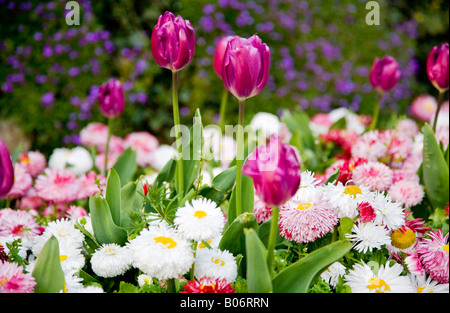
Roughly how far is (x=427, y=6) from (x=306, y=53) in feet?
5.66

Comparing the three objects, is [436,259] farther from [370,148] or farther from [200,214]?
[370,148]

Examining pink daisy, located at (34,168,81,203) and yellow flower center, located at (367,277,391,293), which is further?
pink daisy, located at (34,168,81,203)

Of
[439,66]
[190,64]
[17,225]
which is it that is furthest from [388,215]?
[190,64]

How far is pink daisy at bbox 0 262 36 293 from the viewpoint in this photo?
0.89 meters

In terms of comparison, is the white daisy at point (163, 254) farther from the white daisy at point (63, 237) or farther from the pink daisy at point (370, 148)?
the pink daisy at point (370, 148)

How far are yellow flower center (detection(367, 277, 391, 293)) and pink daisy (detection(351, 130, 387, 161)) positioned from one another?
0.69 meters

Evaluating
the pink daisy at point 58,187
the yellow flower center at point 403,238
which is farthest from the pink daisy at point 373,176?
the pink daisy at point 58,187

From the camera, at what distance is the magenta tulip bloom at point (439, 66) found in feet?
4.67

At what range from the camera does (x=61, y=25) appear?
10.4 ft

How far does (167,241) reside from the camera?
3.01 feet

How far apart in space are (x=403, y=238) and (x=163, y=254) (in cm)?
58

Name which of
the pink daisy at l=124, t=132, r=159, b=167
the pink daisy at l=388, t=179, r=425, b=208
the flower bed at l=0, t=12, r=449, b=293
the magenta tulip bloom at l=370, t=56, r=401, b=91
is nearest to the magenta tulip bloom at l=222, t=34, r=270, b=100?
the flower bed at l=0, t=12, r=449, b=293

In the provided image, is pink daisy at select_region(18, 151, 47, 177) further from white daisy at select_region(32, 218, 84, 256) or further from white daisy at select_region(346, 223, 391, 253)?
white daisy at select_region(346, 223, 391, 253)
